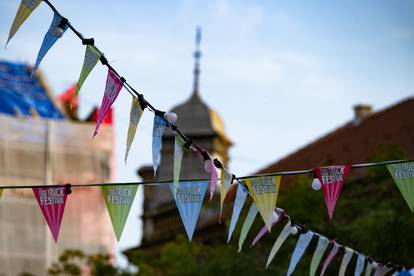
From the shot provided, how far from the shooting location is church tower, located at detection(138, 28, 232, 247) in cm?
6931

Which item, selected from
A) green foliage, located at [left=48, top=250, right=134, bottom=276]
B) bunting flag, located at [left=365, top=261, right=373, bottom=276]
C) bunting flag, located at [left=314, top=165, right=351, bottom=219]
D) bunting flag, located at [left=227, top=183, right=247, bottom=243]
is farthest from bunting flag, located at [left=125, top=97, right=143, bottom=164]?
green foliage, located at [left=48, top=250, right=134, bottom=276]

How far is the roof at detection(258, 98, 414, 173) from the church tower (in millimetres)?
8799

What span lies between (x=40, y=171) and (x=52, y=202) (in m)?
29.5

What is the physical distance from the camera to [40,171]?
46500 mm

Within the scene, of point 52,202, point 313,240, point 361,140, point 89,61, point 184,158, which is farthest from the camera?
point 184,158

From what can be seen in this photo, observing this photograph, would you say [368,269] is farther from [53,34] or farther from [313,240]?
[313,240]

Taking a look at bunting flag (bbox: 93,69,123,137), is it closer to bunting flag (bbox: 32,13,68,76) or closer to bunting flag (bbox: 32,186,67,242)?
bunting flag (bbox: 32,13,68,76)

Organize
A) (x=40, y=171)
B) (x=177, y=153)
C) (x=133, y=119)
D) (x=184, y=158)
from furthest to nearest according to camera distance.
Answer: (x=184, y=158), (x=40, y=171), (x=177, y=153), (x=133, y=119)

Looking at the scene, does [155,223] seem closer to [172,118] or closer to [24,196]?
[24,196]

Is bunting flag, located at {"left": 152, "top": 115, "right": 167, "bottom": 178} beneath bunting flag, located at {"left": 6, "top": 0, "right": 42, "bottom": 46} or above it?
beneath

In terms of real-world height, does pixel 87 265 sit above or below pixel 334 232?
below

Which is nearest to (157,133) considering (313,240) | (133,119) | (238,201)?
(133,119)

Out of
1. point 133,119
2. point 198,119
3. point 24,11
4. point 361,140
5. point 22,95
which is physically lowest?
point 133,119

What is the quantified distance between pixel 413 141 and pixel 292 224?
32798mm
